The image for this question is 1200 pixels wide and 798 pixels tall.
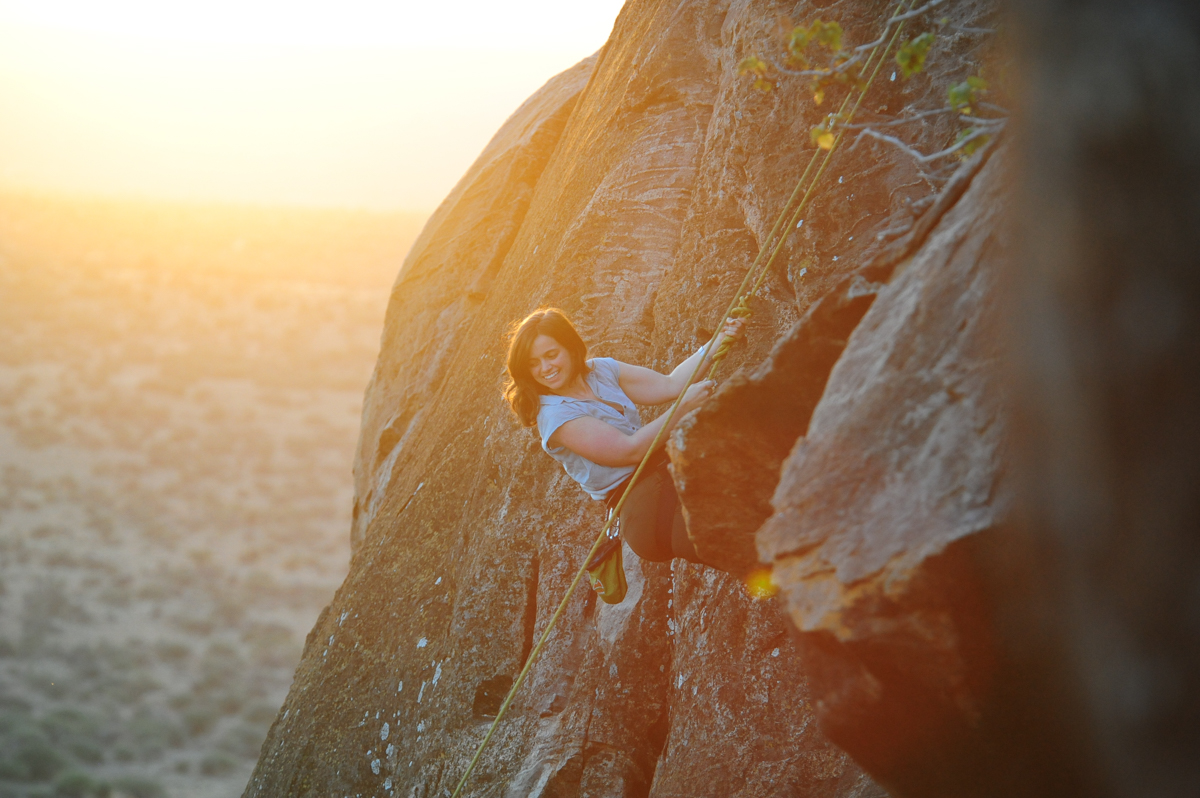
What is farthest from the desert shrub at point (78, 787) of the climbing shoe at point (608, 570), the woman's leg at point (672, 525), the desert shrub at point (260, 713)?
the woman's leg at point (672, 525)

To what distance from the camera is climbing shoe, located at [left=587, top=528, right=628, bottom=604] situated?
18.5 ft

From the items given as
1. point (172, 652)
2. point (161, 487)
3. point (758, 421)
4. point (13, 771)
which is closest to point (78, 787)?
point (13, 771)

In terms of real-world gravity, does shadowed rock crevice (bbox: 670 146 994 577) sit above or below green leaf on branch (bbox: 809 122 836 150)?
below

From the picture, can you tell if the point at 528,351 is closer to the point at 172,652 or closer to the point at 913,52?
the point at 913,52

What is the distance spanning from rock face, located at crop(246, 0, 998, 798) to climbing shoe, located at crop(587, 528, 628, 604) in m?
0.63

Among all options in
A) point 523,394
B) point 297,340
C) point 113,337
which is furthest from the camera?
point 297,340

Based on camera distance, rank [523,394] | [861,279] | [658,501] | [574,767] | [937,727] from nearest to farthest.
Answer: [937,727]
[861,279]
[658,501]
[523,394]
[574,767]

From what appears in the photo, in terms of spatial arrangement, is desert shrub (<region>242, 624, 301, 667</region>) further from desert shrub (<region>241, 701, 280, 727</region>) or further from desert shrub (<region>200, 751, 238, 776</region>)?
desert shrub (<region>200, 751, 238, 776</region>)

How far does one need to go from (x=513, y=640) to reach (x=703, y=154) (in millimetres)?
4199

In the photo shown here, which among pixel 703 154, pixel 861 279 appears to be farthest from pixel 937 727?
pixel 703 154

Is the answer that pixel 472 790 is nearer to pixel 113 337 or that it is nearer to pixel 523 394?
pixel 523 394

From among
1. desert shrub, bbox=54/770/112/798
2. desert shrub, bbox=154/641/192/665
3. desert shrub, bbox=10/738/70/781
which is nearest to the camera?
desert shrub, bbox=54/770/112/798

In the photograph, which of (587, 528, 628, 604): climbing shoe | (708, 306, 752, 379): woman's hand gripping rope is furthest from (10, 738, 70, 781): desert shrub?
(708, 306, 752, 379): woman's hand gripping rope

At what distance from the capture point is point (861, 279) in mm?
3752
